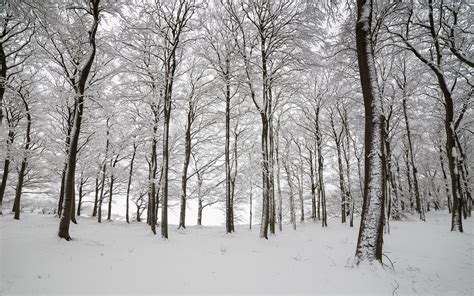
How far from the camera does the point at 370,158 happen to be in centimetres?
546

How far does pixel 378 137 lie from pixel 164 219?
28.0 feet

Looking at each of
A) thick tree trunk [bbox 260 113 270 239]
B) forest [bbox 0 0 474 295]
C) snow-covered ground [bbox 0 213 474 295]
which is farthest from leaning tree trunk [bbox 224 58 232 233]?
snow-covered ground [bbox 0 213 474 295]

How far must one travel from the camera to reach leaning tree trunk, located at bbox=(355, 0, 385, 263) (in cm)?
518

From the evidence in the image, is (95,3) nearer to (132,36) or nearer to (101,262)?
(132,36)

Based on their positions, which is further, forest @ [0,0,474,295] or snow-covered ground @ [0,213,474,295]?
forest @ [0,0,474,295]

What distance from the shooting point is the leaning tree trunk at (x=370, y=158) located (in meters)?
5.18

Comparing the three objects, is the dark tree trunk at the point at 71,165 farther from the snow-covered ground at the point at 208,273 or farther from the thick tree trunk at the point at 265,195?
the thick tree trunk at the point at 265,195

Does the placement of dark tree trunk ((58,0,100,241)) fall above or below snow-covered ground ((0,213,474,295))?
above

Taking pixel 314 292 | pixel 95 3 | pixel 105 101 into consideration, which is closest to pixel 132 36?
pixel 95 3

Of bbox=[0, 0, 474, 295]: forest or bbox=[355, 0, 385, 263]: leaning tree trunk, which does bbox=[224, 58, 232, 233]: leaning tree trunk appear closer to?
bbox=[0, 0, 474, 295]: forest

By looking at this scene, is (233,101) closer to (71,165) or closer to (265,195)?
(265,195)

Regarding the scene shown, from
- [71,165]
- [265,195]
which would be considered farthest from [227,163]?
[71,165]

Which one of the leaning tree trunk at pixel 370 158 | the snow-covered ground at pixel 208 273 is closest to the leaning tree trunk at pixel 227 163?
the snow-covered ground at pixel 208 273

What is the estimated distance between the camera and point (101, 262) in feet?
17.1
